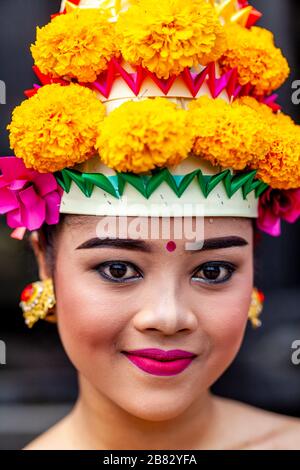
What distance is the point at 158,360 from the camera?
65.0 inches

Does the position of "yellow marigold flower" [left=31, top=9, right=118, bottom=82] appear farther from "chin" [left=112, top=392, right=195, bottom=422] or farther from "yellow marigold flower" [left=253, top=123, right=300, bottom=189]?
"chin" [left=112, top=392, right=195, bottom=422]

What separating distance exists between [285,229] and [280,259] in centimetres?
18

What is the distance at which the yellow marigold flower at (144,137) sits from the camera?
1520 millimetres

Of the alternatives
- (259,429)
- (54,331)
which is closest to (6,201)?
(259,429)

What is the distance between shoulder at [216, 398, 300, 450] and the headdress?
0.70 m

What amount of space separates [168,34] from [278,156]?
1.33 ft

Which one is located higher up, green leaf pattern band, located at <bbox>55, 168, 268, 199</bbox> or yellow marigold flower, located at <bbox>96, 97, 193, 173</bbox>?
yellow marigold flower, located at <bbox>96, 97, 193, 173</bbox>

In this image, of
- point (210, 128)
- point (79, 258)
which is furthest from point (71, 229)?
point (210, 128)

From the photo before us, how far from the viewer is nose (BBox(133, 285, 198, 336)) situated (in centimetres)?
158

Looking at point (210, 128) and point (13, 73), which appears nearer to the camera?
point (210, 128)

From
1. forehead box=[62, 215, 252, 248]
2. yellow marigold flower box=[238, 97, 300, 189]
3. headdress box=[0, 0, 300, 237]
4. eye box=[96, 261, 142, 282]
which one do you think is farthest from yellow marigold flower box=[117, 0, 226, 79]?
eye box=[96, 261, 142, 282]

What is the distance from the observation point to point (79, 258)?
1.71m

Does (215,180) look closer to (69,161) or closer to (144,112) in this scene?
(144,112)

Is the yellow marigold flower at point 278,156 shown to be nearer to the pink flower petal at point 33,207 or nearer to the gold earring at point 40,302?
the pink flower petal at point 33,207
